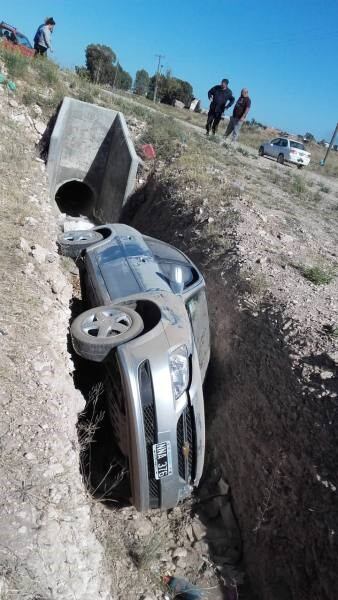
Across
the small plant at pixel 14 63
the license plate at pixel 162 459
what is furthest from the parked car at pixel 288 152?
the license plate at pixel 162 459

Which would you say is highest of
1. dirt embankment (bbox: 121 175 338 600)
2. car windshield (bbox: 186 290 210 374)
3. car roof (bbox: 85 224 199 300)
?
car roof (bbox: 85 224 199 300)

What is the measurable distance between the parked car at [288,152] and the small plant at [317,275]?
16898 millimetres

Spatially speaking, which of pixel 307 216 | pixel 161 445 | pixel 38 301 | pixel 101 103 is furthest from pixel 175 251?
pixel 101 103

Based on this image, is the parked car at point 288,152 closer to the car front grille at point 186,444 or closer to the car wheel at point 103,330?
the car wheel at point 103,330

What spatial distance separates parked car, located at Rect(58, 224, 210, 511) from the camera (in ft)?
11.0

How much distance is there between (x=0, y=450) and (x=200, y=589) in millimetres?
2186

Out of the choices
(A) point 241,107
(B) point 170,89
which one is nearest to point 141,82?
(B) point 170,89

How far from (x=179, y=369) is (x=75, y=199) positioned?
9.20 meters

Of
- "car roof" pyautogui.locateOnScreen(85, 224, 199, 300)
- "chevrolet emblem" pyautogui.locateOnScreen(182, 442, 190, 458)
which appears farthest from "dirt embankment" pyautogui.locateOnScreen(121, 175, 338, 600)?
"car roof" pyautogui.locateOnScreen(85, 224, 199, 300)

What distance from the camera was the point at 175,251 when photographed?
5.45 meters

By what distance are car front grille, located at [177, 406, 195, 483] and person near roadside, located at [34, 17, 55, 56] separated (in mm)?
12033

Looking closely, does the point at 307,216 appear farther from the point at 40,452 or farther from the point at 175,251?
Answer: the point at 40,452

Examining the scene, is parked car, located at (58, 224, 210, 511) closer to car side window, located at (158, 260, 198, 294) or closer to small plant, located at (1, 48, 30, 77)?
car side window, located at (158, 260, 198, 294)

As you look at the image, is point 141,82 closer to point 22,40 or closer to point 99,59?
point 99,59
